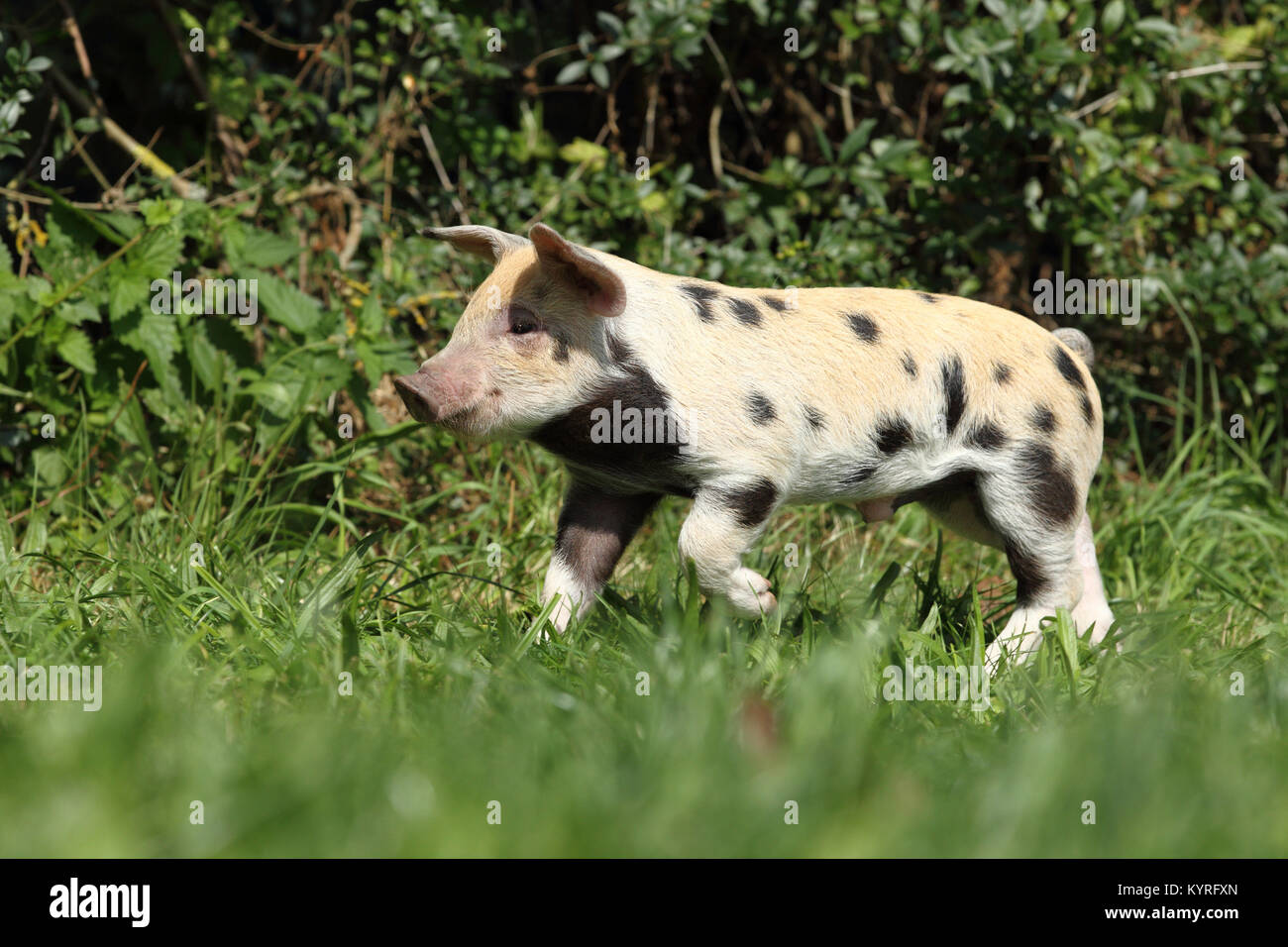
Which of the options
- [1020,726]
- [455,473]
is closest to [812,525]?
[455,473]

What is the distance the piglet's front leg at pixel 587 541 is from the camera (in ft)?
12.6

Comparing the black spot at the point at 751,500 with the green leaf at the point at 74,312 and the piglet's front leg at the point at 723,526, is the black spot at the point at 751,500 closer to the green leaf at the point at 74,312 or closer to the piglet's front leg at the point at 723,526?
the piglet's front leg at the point at 723,526

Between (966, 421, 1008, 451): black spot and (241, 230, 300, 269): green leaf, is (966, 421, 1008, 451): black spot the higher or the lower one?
the lower one

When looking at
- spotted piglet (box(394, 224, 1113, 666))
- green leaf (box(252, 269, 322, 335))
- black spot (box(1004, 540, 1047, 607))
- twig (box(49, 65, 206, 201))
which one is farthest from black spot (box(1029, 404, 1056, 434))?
twig (box(49, 65, 206, 201))

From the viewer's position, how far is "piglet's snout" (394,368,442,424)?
3367mm

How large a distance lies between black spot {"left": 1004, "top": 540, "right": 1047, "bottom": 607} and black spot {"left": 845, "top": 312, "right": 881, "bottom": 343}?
2.57 feet

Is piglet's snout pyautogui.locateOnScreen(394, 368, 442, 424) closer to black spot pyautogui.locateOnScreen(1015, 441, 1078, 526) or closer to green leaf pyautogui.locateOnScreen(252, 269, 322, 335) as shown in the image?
black spot pyautogui.locateOnScreen(1015, 441, 1078, 526)

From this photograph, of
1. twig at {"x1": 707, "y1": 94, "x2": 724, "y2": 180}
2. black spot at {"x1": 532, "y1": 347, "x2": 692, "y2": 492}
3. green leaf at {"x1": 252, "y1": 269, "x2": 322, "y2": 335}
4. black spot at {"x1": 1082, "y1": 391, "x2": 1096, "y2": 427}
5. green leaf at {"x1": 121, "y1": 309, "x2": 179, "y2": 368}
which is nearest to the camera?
black spot at {"x1": 532, "y1": 347, "x2": 692, "y2": 492}

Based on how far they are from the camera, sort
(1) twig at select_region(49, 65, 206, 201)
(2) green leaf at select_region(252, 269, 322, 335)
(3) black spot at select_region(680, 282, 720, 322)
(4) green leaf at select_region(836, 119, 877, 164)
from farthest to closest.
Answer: (4) green leaf at select_region(836, 119, 877, 164) → (1) twig at select_region(49, 65, 206, 201) → (2) green leaf at select_region(252, 269, 322, 335) → (3) black spot at select_region(680, 282, 720, 322)

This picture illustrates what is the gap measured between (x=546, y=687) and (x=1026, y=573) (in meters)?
1.71

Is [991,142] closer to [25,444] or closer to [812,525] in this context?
[812,525]

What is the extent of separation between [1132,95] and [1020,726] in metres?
4.27

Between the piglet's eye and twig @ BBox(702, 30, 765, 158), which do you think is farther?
twig @ BBox(702, 30, 765, 158)

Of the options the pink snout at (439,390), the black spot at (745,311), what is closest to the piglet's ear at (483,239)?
the pink snout at (439,390)
